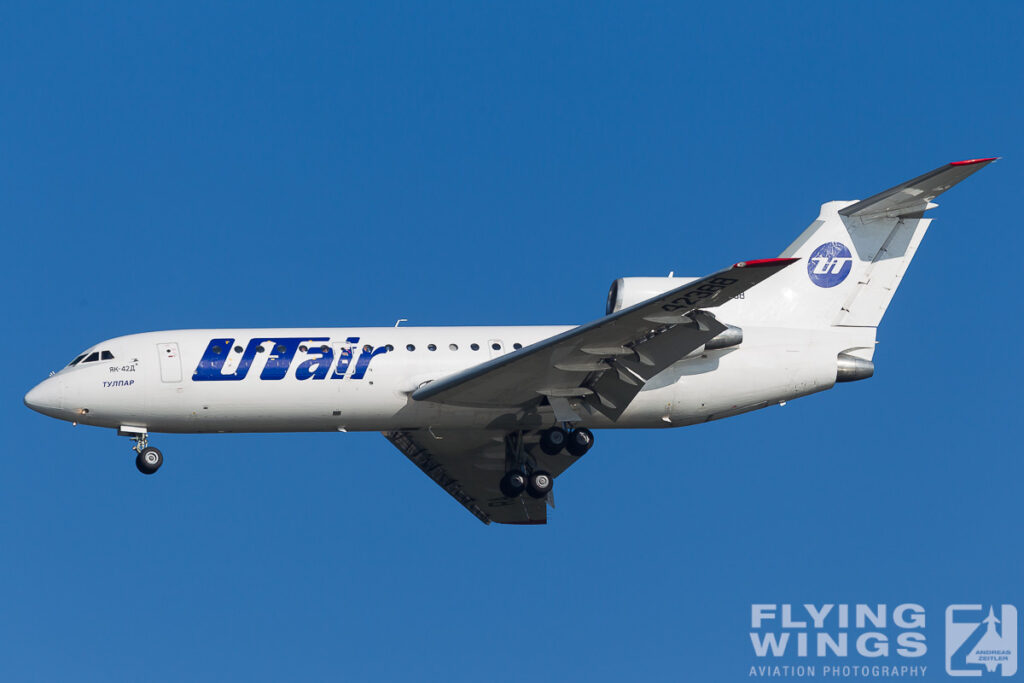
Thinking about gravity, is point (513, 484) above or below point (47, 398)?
below

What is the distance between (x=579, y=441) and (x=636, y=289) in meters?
3.39

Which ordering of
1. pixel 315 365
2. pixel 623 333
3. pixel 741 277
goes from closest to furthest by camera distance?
pixel 741 277, pixel 623 333, pixel 315 365

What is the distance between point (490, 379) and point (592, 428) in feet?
10.8

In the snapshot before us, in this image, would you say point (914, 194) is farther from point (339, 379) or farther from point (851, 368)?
point (339, 379)

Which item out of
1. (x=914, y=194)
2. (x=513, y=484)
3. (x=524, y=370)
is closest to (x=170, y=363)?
(x=524, y=370)

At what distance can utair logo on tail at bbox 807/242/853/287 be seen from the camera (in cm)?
3106

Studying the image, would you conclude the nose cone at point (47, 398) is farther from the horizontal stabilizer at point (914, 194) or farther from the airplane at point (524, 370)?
the horizontal stabilizer at point (914, 194)

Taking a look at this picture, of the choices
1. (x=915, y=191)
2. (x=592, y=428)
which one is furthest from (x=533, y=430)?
(x=915, y=191)

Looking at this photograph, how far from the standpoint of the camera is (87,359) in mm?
30234

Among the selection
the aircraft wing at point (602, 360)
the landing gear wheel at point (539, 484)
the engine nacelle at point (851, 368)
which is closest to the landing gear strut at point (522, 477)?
the landing gear wheel at point (539, 484)

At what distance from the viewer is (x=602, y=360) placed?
2847 centimetres

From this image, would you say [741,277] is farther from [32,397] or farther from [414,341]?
[32,397]

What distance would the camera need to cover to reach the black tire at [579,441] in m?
30.0

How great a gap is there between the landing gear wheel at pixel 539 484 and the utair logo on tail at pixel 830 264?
7.17 metres
